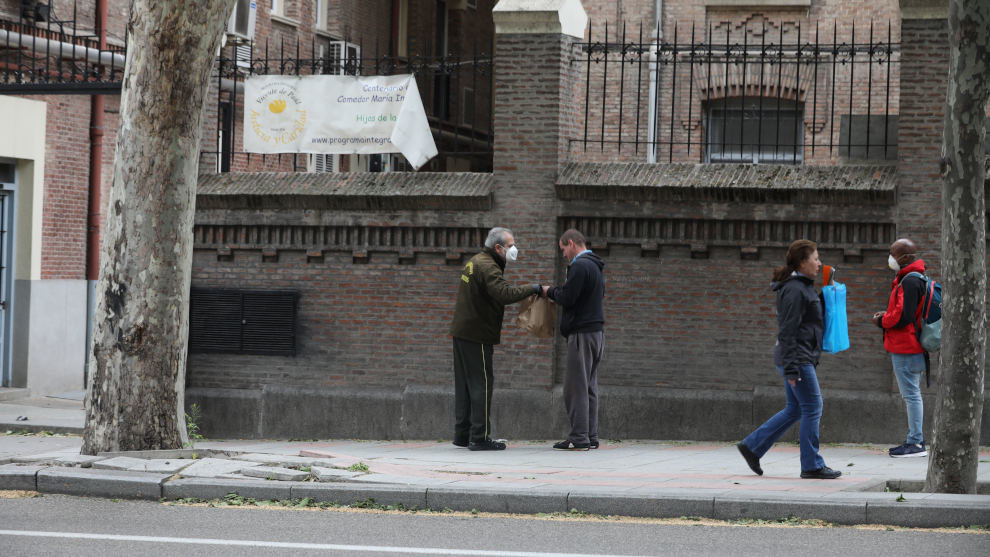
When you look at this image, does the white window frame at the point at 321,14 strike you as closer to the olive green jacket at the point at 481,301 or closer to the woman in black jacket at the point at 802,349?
the olive green jacket at the point at 481,301

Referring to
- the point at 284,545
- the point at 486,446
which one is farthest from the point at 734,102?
the point at 284,545

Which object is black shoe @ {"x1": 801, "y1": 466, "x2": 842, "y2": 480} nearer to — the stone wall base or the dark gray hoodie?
the stone wall base

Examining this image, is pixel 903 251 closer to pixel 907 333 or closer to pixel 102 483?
pixel 907 333

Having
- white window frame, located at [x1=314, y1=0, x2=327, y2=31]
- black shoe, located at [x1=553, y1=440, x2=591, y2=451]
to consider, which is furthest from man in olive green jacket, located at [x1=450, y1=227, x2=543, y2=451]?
white window frame, located at [x1=314, y1=0, x2=327, y2=31]

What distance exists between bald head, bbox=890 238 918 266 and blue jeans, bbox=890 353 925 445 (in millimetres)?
783

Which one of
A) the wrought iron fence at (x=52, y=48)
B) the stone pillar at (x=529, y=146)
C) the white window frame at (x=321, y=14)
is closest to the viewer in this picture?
the stone pillar at (x=529, y=146)

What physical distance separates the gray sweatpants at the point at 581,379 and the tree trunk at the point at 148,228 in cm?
332

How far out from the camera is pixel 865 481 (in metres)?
8.83

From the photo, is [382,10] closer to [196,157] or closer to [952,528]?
[196,157]

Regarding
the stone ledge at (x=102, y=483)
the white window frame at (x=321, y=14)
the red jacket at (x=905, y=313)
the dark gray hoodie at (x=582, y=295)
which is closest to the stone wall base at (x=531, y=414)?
the red jacket at (x=905, y=313)

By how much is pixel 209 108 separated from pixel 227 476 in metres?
5.62

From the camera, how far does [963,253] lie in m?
8.19

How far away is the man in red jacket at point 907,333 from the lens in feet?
34.0

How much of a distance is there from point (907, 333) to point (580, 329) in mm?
2699
